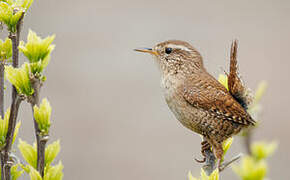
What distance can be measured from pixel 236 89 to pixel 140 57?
238 inches

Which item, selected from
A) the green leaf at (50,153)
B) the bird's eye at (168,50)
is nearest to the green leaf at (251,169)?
the green leaf at (50,153)

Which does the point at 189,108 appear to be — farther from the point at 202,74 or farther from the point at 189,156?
the point at 189,156

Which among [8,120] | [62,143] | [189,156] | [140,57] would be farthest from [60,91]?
[8,120]

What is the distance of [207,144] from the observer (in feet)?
6.13

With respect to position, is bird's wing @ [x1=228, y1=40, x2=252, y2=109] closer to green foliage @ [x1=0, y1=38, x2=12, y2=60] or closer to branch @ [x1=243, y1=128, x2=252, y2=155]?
green foliage @ [x1=0, y1=38, x2=12, y2=60]

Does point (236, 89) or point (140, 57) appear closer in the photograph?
point (236, 89)

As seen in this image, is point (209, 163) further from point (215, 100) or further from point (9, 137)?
point (9, 137)

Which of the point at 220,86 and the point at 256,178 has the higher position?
the point at 220,86

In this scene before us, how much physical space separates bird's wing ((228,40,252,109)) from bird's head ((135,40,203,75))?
0.39 m

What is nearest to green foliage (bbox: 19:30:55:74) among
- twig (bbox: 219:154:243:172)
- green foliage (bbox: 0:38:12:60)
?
green foliage (bbox: 0:38:12:60)

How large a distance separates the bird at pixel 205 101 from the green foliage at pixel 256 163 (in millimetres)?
912

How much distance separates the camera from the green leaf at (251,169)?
0.73 metres

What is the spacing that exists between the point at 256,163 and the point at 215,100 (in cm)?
130

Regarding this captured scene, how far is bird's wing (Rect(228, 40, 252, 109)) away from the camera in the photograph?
176 centimetres
